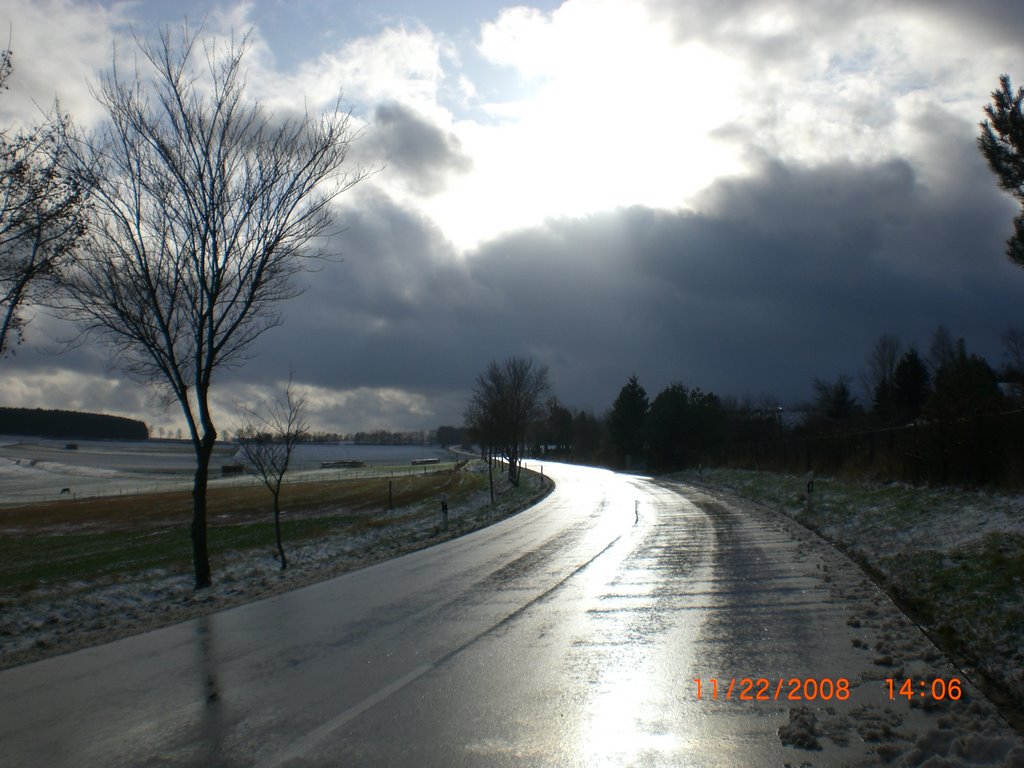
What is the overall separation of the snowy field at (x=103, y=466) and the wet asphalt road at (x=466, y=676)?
208 ft

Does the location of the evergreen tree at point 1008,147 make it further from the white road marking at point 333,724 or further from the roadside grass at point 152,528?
the roadside grass at point 152,528

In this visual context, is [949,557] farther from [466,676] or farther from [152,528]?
[152,528]

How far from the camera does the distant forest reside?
529 ft

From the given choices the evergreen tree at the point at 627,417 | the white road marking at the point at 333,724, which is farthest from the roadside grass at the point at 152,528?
the evergreen tree at the point at 627,417

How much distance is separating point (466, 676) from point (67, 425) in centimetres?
18776

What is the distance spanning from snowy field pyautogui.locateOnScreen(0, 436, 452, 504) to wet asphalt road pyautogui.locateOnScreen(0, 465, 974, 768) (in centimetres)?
6343

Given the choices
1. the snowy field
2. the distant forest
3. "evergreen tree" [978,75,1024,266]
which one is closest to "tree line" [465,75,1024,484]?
"evergreen tree" [978,75,1024,266]

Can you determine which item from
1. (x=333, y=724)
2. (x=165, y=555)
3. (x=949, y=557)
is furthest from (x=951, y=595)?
(x=165, y=555)

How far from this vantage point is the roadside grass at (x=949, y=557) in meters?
7.53

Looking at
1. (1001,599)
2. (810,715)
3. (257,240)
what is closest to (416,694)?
(810,715)

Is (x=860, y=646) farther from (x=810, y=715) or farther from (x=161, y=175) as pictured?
(x=161, y=175)

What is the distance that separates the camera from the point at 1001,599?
8539 mm

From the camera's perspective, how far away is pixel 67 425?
6668 inches

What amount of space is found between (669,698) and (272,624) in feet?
19.9
